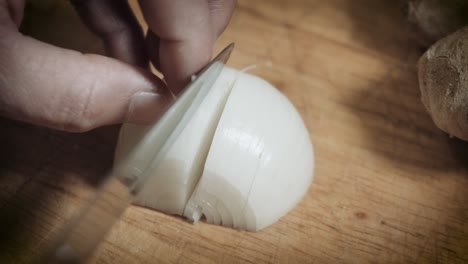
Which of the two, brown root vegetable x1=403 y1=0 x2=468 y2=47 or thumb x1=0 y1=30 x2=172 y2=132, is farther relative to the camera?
brown root vegetable x1=403 y1=0 x2=468 y2=47

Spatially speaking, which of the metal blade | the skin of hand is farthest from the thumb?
the metal blade

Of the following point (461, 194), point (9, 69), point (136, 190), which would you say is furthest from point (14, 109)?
point (461, 194)

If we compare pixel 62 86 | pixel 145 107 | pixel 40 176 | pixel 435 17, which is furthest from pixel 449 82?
pixel 40 176

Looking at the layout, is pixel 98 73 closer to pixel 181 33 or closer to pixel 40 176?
pixel 181 33

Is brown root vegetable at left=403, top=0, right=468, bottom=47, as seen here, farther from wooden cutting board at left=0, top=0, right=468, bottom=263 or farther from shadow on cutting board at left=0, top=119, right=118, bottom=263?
shadow on cutting board at left=0, top=119, right=118, bottom=263

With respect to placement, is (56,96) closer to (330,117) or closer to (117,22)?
(117,22)

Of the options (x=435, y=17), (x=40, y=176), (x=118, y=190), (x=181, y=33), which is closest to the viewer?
(x=118, y=190)

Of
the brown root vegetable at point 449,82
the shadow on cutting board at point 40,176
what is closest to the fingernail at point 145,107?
the shadow on cutting board at point 40,176
